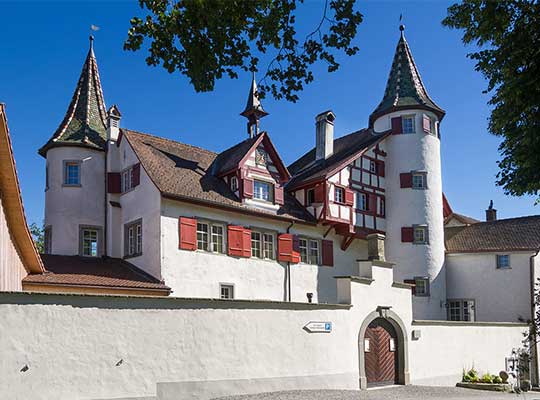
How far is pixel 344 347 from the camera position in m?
17.7

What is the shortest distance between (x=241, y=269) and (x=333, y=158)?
959cm

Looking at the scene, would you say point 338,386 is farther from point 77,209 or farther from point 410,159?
point 410,159

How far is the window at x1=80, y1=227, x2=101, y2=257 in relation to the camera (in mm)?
24594

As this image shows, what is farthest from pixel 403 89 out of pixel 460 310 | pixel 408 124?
pixel 460 310

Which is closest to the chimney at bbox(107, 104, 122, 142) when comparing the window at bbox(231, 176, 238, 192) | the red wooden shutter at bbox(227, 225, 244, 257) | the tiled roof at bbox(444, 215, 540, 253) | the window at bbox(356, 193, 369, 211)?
the window at bbox(231, 176, 238, 192)

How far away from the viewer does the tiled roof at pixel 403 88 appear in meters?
31.9

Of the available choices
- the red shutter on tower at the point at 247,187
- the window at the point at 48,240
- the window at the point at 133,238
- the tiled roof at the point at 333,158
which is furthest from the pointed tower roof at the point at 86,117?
the tiled roof at the point at 333,158

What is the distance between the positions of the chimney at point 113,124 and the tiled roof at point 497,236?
17.8 meters

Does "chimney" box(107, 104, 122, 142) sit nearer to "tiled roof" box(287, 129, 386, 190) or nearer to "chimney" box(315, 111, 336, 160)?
"tiled roof" box(287, 129, 386, 190)

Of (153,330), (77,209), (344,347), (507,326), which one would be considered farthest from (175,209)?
(507,326)

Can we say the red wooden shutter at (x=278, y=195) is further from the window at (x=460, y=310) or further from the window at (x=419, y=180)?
the window at (x=460, y=310)

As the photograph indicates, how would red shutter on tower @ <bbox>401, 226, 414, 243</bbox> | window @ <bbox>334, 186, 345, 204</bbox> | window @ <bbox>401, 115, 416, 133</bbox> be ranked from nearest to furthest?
1. window @ <bbox>334, 186, 345, 204</bbox>
2. red shutter on tower @ <bbox>401, 226, 414, 243</bbox>
3. window @ <bbox>401, 115, 416, 133</bbox>

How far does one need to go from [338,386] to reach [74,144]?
14.6 m

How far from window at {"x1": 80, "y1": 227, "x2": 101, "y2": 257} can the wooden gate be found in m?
11.6
